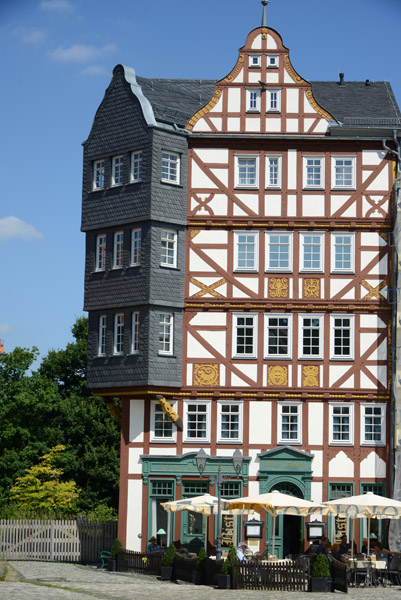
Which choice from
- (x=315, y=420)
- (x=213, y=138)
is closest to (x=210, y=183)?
(x=213, y=138)

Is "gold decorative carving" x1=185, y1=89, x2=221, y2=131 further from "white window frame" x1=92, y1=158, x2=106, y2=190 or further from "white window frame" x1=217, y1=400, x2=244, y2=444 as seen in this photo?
"white window frame" x1=217, y1=400, x2=244, y2=444

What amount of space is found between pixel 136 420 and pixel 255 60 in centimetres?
1520

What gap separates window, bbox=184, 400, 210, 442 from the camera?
46219mm

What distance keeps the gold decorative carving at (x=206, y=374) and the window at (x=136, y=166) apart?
777 centimetres

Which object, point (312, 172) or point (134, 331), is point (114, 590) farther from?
point (312, 172)

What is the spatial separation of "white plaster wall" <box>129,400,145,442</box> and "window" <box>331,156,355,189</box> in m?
11.6

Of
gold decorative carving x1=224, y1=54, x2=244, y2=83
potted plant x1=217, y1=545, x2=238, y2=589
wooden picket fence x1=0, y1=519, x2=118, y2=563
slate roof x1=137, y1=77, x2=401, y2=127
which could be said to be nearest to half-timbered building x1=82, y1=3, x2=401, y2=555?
gold decorative carving x1=224, y1=54, x2=244, y2=83

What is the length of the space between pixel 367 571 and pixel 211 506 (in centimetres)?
639

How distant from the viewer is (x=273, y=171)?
156ft

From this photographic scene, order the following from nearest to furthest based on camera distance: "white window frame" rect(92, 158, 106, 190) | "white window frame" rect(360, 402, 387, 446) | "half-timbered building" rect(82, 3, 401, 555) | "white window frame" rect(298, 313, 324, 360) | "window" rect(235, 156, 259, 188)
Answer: "half-timbered building" rect(82, 3, 401, 555) < "white window frame" rect(360, 402, 387, 446) < "white window frame" rect(298, 313, 324, 360) < "window" rect(235, 156, 259, 188) < "white window frame" rect(92, 158, 106, 190)

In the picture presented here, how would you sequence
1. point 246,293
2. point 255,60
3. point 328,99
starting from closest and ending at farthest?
point 246,293 < point 255,60 < point 328,99

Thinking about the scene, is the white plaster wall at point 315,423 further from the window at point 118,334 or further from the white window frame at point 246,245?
the window at point 118,334

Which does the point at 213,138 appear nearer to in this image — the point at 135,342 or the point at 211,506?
the point at 135,342

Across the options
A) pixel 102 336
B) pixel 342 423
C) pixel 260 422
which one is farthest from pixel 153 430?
pixel 342 423
